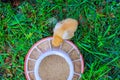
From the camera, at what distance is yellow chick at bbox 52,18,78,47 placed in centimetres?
219

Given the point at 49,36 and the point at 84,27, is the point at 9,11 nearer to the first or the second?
the point at 49,36

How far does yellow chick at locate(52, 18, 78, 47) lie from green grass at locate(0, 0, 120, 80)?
Answer: 0.08 m

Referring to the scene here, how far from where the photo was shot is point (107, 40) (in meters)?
2.30

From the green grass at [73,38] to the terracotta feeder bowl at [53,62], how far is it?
5 cm

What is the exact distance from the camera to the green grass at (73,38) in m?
2.30

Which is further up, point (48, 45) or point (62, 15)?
point (62, 15)

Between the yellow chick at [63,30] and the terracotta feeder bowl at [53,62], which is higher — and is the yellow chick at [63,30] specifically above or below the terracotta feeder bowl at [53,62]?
above

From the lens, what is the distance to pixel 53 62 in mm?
2254

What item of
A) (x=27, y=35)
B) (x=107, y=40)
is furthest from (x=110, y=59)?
(x=27, y=35)

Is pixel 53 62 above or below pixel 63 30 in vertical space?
below

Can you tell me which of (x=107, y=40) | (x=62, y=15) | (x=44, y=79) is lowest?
(x=44, y=79)

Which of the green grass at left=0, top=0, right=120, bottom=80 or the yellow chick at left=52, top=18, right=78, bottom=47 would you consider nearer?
the yellow chick at left=52, top=18, right=78, bottom=47

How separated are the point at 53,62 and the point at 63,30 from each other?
221 mm

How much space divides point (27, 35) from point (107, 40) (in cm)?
52
